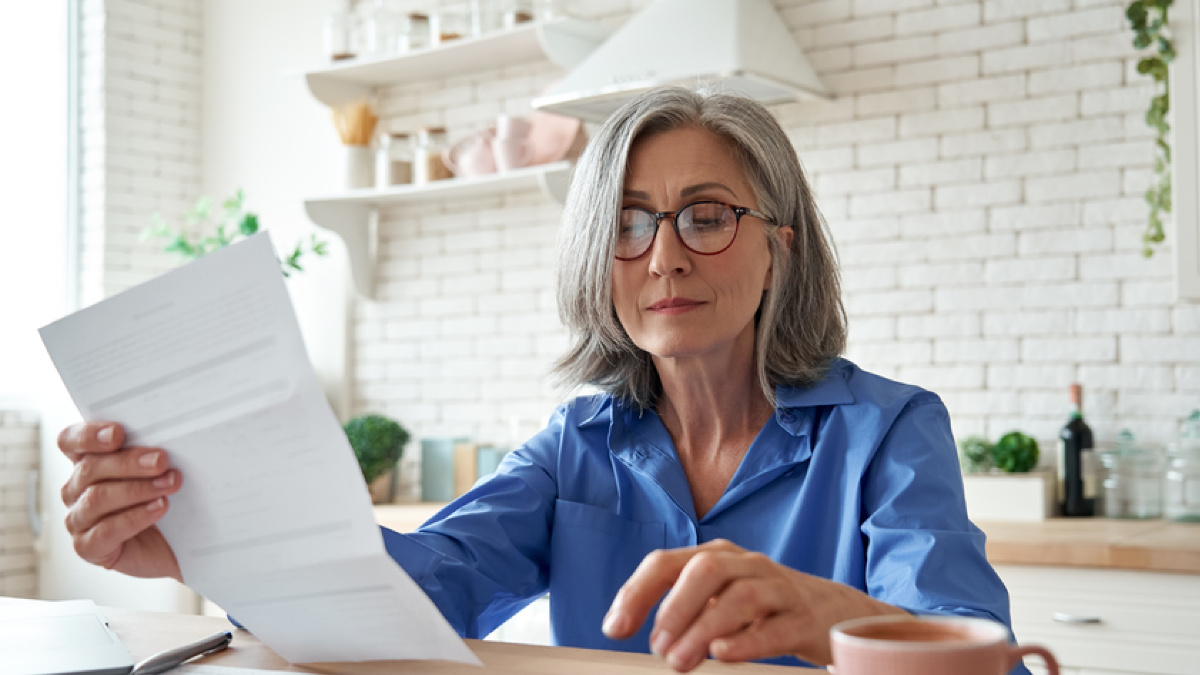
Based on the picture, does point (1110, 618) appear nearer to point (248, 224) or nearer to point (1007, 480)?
point (1007, 480)

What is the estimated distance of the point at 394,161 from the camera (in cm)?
407

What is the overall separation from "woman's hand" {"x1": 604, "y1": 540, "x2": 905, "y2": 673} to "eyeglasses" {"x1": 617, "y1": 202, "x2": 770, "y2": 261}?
2.30 ft

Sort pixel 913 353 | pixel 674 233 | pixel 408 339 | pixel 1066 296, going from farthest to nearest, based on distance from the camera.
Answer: pixel 408 339 < pixel 913 353 < pixel 1066 296 < pixel 674 233

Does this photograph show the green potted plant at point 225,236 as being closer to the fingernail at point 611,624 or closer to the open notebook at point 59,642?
the open notebook at point 59,642

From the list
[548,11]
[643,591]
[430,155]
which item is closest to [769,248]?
[643,591]

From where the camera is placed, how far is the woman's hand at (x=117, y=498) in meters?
0.94

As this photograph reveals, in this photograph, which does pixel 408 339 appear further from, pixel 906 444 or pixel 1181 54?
pixel 906 444

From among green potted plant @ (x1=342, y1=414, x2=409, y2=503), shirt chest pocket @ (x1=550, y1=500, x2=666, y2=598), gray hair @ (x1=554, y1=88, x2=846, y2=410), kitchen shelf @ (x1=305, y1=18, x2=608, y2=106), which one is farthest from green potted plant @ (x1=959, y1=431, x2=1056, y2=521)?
green potted plant @ (x1=342, y1=414, x2=409, y2=503)

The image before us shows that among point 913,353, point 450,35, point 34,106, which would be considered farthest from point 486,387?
point 34,106

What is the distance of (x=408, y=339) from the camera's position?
425cm

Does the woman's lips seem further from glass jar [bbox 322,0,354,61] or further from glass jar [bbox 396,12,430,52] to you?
glass jar [bbox 322,0,354,61]

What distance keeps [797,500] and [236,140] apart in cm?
387

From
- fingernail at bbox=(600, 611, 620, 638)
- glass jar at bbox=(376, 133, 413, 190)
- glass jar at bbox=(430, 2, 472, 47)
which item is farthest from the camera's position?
glass jar at bbox=(376, 133, 413, 190)

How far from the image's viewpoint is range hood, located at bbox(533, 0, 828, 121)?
10.1ft
